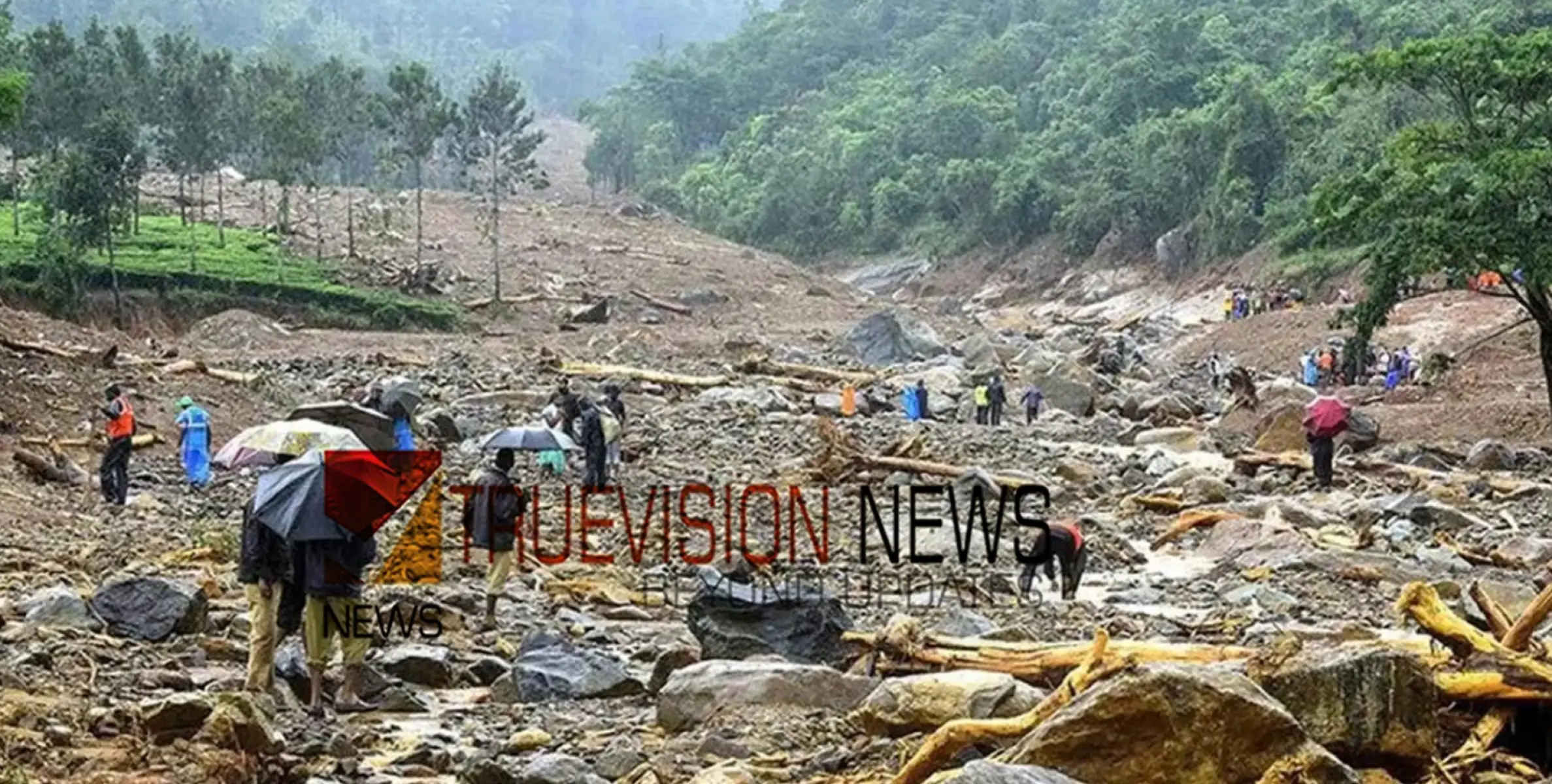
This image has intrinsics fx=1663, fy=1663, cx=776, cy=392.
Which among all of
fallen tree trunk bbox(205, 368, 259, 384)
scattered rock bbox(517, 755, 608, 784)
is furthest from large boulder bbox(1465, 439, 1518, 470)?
fallen tree trunk bbox(205, 368, 259, 384)

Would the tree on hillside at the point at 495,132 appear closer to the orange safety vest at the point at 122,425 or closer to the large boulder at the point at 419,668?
the orange safety vest at the point at 122,425

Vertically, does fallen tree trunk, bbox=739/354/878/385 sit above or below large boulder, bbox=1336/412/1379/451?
above

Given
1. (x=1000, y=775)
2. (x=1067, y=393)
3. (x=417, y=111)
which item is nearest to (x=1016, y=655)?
(x=1000, y=775)

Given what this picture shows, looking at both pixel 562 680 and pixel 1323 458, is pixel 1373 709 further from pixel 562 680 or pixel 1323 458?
pixel 1323 458

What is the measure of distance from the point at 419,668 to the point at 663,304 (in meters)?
41.7

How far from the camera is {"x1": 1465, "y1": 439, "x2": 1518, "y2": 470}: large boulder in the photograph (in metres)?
20.9

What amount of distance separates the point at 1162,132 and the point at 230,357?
4184 centimetres

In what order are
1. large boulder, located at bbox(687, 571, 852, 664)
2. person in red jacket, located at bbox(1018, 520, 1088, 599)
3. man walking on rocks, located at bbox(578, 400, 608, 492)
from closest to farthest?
1. large boulder, located at bbox(687, 571, 852, 664)
2. person in red jacket, located at bbox(1018, 520, 1088, 599)
3. man walking on rocks, located at bbox(578, 400, 608, 492)

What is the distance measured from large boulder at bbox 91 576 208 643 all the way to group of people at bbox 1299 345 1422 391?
2558 centimetres

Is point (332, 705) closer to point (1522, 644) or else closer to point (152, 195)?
point (1522, 644)

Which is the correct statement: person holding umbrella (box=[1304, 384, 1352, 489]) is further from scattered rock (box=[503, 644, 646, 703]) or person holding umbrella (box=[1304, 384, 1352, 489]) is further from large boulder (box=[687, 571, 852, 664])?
scattered rock (box=[503, 644, 646, 703])

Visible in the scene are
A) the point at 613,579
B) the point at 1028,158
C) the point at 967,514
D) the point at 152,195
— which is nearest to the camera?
the point at 613,579

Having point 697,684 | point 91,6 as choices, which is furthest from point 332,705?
point 91,6

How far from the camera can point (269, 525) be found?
25.3 feet
